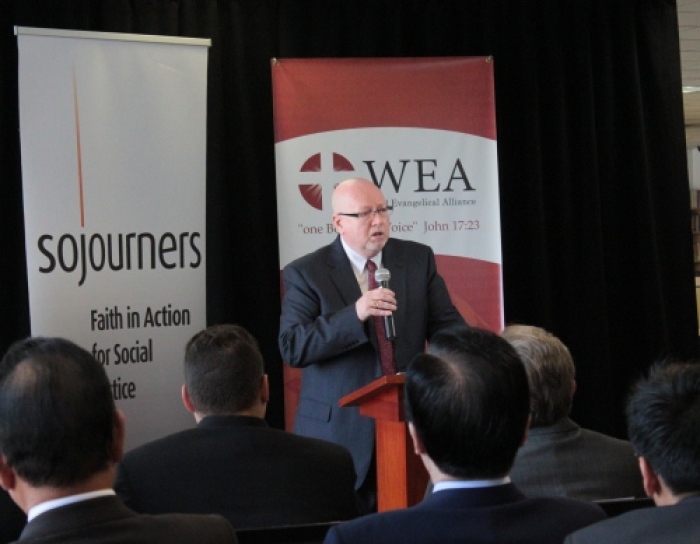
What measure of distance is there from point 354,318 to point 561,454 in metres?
1.38

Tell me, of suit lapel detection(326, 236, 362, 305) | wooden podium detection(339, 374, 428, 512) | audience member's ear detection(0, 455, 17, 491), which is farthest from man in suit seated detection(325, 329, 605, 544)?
suit lapel detection(326, 236, 362, 305)

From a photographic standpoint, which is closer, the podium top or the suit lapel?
the podium top

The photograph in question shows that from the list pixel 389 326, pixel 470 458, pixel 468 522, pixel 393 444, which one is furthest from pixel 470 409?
pixel 389 326

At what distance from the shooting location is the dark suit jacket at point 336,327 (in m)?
3.86

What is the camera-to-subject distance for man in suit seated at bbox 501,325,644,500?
2432 mm

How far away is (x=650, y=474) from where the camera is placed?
1.64m

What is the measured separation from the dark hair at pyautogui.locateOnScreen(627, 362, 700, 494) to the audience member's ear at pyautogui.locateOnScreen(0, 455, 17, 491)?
3.36 feet

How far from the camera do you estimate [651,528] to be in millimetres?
1487

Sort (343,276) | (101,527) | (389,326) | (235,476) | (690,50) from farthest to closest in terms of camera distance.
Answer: (690,50) < (343,276) < (389,326) < (235,476) < (101,527)

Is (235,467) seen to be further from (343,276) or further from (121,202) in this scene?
(121,202)

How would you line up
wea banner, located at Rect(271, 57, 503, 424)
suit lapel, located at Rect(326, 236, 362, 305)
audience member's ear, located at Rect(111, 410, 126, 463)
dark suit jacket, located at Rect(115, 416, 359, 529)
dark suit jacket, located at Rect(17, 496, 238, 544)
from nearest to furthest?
dark suit jacket, located at Rect(17, 496, 238, 544) < audience member's ear, located at Rect(111, 410, 126, 463) < dark suit jacket, located at Rect(115, 416, 359, 529) < suit lapel, located at Rect(326, 236, 362, 305) < wea banner, located at Rect(271, 57, 503, 424)

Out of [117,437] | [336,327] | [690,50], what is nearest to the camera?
[117,437]

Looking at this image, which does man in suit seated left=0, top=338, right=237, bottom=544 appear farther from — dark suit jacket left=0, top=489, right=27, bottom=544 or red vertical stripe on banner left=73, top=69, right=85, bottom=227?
red vertical stripe on banner left=73, top=69, right=85, bottom=227

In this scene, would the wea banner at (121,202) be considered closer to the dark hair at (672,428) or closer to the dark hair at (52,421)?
the dark hair at (52,421)
